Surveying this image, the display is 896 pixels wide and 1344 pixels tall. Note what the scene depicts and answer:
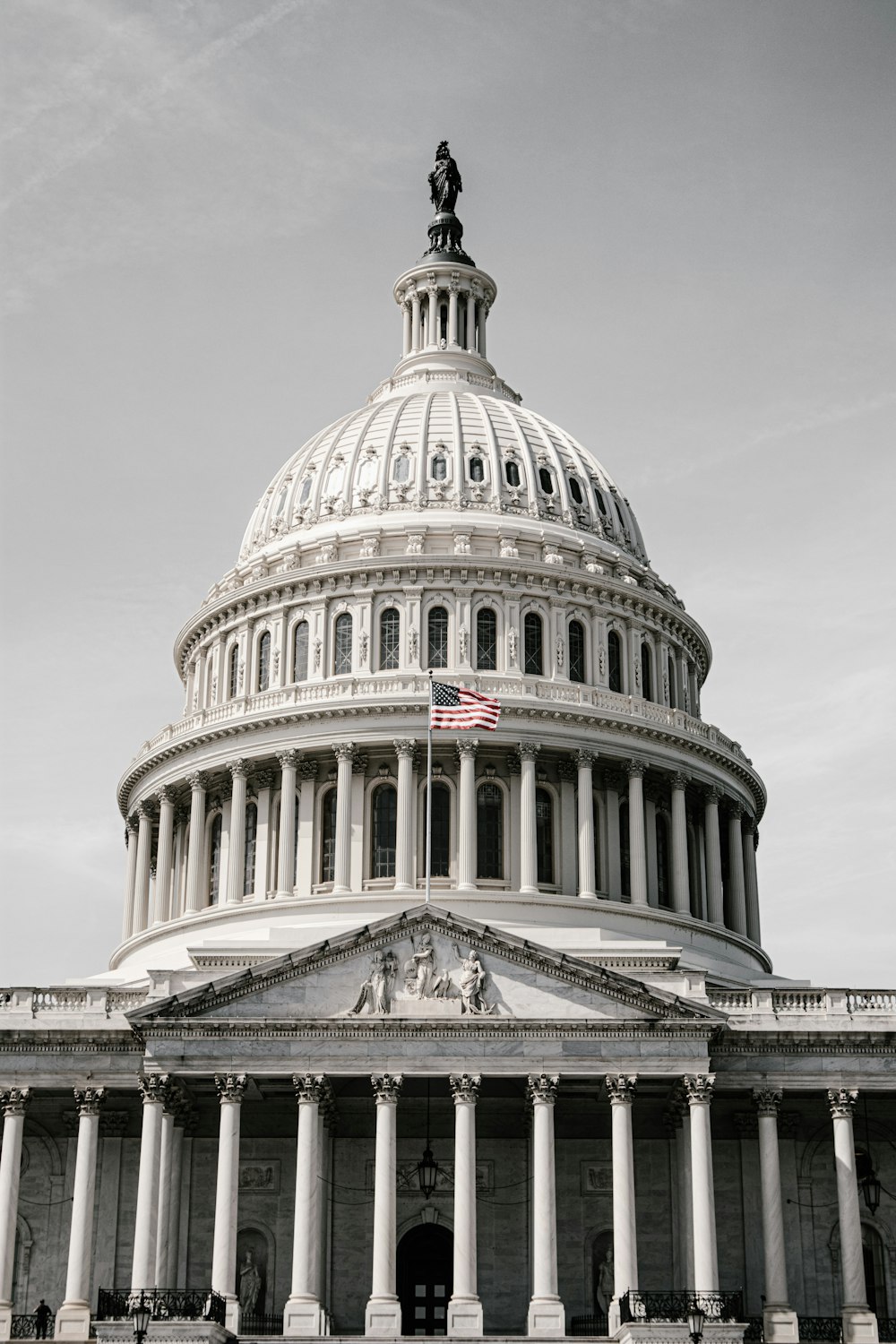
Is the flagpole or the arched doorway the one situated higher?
the flagpole

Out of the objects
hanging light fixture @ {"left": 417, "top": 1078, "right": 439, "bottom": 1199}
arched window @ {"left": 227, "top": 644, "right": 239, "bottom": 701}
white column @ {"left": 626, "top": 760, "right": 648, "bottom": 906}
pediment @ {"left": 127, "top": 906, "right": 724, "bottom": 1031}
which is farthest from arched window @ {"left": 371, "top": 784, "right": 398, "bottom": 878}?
pediment @ {"left": 127, "top": 906, "right": 724, "bottom": 1031}

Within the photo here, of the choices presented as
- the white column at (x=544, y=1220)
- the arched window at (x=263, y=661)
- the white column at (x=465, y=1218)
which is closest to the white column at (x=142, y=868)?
the arched window at (x=263, y=661)

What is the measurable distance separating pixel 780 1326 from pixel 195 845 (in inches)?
1264

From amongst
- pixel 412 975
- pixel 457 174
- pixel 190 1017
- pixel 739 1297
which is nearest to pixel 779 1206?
pixel 739 1297

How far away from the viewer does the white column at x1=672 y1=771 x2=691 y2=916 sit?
260ft

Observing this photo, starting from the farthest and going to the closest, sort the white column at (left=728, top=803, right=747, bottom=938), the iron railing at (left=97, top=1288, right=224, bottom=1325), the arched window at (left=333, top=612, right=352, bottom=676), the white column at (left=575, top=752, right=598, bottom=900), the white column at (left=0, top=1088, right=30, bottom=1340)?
the white column at (left=728, top=803, right=747, bottom=938) → the arched window at (left=333, top=612, right=352, bottom=676) → the white column at (left=575, top=752, right=598, bottom=900) → the white column at (left=0, top=1088, right=30, bottom=1340) → the iron railing at (left=97, top=1288, right=224, bottom=1325)

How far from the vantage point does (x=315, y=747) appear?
256 feet

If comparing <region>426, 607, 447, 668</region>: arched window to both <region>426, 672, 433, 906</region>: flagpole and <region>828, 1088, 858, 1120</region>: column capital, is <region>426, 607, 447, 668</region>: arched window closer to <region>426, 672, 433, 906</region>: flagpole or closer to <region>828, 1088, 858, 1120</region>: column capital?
<region>426, 672, 433, 906</region>: flagpole

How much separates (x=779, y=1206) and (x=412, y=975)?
43.1ft

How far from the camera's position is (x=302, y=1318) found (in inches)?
2192

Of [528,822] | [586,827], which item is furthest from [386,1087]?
[586,827]

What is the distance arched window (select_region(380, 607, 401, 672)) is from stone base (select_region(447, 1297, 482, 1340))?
31065mm

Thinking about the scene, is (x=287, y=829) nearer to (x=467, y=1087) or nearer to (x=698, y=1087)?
(x=467, y=1087)

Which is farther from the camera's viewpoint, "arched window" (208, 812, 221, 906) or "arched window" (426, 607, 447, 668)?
"arched window" (426, 607, 447, 668)
